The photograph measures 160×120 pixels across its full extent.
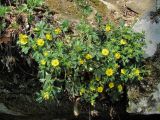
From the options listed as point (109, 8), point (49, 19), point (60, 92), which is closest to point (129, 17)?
point (109, 8)

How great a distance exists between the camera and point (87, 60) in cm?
366

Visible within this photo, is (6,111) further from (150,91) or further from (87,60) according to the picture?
(150,91)

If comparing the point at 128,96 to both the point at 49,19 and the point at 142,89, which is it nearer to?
the point at 142,89

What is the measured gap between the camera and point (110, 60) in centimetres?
365

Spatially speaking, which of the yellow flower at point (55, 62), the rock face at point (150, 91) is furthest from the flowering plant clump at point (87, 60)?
the rock face at point (150, 91)

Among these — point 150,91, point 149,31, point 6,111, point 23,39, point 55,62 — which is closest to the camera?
point 55,62

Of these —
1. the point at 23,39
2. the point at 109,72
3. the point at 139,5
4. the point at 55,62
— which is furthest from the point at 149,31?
the point at 23,39

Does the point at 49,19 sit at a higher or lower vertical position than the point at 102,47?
higher

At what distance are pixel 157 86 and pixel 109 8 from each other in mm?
1070

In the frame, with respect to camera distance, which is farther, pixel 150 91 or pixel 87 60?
pixel 150 91

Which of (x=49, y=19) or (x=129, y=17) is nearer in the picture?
(x=49, y=19)

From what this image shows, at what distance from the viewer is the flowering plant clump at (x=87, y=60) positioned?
11.9 ft

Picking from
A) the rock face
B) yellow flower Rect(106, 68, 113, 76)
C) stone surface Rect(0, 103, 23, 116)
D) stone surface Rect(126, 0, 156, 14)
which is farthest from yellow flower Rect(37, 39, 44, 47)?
stone surface Rect(126, 0, 156, 14)

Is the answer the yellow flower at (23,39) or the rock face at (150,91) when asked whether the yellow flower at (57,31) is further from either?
the rock face at (150,91)
